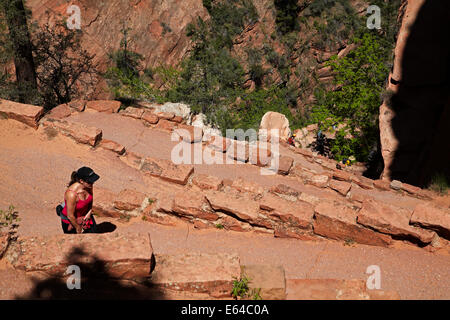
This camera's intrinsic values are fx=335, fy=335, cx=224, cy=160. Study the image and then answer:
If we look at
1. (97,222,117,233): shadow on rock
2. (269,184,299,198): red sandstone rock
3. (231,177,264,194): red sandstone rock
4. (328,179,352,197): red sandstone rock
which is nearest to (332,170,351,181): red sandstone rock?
(328,179,352,197): red sandstone rock

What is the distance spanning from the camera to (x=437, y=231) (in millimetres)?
5617

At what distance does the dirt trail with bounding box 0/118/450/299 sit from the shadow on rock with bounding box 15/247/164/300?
22 cm

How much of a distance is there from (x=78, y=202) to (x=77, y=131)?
5062mm

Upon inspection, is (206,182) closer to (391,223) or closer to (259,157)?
(259,157)

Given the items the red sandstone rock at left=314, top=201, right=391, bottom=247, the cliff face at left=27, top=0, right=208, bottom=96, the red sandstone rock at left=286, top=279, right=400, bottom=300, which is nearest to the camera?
the red sandstone rock at left=286, top=279, right=400, bottom=300

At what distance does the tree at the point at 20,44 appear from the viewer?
11906 mm

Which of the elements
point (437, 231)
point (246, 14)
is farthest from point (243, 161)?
point (246, 14)

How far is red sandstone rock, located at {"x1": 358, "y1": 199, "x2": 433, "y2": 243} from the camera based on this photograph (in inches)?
219

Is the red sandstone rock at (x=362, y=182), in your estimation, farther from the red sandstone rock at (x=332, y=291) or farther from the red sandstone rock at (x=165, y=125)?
the red sandstone rock at (x=332, y=291)

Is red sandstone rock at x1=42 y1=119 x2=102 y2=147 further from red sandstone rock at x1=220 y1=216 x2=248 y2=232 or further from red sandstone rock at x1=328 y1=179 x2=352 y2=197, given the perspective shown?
red sandstone rock at x1=328 y1=179 x2=352 y2=197

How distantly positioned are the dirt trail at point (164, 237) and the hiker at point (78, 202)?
113cm

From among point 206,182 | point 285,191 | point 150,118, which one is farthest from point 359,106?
point 206,182

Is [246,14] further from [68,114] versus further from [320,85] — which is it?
[68,114]
